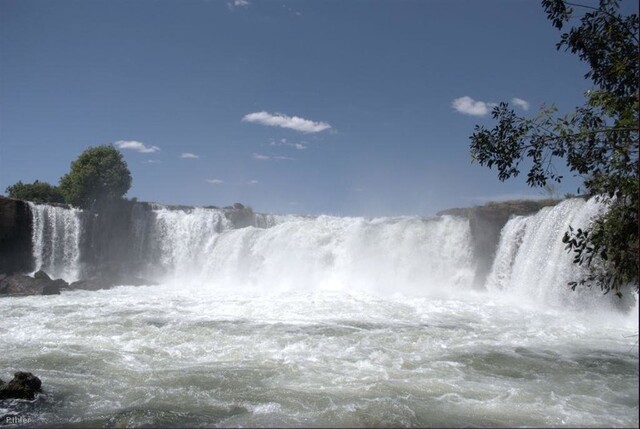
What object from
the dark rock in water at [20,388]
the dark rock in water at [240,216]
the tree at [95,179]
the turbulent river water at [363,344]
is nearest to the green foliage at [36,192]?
the tree at [95,179]

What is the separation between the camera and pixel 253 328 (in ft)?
43.4

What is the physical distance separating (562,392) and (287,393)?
4551 millimetres

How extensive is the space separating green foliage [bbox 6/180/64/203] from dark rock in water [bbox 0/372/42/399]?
40.6 metres

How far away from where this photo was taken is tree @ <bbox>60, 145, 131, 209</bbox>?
37.5m

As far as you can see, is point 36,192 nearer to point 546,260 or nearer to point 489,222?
point 489,222

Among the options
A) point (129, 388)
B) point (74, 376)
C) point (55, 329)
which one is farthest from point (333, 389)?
point (55, 329)

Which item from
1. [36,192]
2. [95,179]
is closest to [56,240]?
[95,179]

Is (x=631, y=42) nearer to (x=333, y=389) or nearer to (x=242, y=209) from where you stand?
(x=333, y=389)

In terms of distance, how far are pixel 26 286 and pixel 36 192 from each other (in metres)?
24.0

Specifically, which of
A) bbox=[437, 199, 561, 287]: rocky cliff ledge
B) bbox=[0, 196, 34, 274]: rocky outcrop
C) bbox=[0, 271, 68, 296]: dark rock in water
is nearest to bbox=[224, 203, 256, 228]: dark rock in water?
bbox=[0, 196, 34, 274]: rocky outcrop

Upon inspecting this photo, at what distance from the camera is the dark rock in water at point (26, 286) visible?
2209cm

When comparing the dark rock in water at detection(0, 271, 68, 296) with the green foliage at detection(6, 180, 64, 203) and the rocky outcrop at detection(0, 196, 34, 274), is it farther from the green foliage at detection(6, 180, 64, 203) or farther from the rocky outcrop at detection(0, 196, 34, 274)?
the green foliage at detection(6, 180, 64, 203)

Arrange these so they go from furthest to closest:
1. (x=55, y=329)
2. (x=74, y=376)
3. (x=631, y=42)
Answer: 1. (x=55, y=329)
2. (x=74, y=376)
3. (x=631, y=42)

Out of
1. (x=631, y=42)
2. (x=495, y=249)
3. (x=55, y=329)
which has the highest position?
(x=631, y=42)
